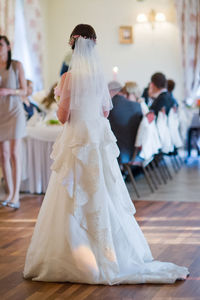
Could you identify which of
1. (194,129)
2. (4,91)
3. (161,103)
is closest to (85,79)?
(4,91)

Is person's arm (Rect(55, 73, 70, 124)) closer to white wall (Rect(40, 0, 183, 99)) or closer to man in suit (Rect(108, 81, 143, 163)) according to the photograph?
man in suit (Rect(108, 81, 143, 163))

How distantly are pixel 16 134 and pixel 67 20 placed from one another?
18.7 feet

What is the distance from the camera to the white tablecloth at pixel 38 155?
237 inches

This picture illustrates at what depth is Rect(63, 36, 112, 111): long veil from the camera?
10.8 feet

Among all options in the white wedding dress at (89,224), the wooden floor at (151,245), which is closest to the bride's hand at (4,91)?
the wooden floor at (151,245)

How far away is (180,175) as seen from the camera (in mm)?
7598

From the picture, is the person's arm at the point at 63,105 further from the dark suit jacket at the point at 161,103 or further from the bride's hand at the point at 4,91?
the dark suit jacket at the point at 161,103

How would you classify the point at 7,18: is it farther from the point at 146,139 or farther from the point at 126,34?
the point at 146,139

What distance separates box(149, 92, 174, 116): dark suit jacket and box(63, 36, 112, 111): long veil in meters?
3.73

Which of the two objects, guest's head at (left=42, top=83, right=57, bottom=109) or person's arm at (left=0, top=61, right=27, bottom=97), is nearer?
person's arm at (left=0, top=61, right=27, bottom=97)

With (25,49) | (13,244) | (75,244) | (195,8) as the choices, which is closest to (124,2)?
(195,8)

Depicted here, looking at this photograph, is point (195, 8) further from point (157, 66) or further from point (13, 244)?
point (13, 244)

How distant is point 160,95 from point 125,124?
1353 millimetres

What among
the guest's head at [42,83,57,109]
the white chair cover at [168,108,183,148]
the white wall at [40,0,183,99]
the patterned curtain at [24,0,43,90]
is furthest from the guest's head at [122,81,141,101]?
the patterned curtain at [24,0,43,90]
